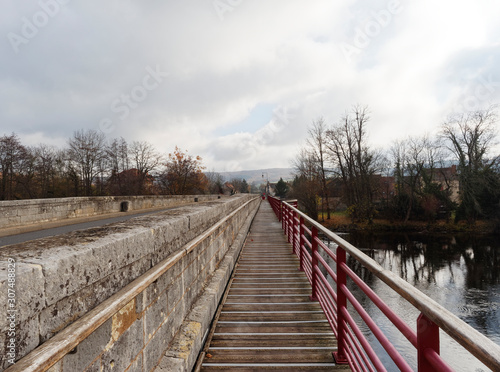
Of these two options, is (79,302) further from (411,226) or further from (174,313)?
(411,226)

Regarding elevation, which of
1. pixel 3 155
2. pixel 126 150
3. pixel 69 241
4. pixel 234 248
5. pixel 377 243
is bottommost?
pixel 377 243

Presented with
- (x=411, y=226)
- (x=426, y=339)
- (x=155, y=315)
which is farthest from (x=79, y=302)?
(x=411, y=226)

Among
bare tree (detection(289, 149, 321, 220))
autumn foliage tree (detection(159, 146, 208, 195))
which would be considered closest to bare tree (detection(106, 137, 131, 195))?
autumn foliage tree (detection(159, 146, 208, 195))

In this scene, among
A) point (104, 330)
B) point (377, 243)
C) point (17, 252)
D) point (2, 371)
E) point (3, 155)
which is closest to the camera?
point (2, 371)

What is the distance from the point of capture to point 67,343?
1165 millimetres

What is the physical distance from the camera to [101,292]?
161cm

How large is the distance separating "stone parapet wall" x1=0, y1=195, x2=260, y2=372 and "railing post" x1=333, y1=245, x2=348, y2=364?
1.54 metres

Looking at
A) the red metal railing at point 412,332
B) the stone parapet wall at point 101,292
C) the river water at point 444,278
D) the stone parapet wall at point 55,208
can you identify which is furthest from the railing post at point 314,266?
the stone parapet wall at point 55,208

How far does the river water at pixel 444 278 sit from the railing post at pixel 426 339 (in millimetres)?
9799

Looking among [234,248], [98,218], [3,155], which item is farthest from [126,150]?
[234,248]

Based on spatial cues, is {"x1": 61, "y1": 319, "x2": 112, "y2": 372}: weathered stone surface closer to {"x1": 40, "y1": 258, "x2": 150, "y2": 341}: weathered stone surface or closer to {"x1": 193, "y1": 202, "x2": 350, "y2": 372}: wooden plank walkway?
{"x1": 40, "y1": 258, "x2": 150, "y2": 341}: weathered stone surface

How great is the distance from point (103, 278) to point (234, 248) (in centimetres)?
478

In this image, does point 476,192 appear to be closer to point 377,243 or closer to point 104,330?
point 377,243

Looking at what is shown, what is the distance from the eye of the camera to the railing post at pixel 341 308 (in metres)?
2.57
